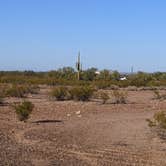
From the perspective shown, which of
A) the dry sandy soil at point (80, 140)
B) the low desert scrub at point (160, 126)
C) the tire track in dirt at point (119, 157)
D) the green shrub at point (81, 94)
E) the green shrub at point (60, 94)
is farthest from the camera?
the green shrub at point (60, 94)

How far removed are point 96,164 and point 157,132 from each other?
26.4ft

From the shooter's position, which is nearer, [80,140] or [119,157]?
[119,157]

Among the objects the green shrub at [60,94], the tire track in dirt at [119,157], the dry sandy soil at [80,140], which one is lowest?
the tire track in dirt at [119,157]

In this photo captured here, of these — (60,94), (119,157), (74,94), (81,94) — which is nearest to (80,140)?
(119,157)

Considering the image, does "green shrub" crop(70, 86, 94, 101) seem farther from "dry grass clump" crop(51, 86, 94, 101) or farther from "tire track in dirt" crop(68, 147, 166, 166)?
"tire track in dirt" crop(68, 147, 166, 166)

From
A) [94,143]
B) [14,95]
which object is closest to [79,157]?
[94,143]

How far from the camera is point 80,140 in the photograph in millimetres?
21562

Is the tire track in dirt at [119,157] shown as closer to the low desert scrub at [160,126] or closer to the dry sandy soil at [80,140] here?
the dry sandy soil at [80,140]

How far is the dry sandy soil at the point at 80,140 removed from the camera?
663 inches

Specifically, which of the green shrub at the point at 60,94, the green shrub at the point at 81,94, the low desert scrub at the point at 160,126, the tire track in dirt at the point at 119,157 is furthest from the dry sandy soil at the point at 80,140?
the green shrub at the point at 60,94

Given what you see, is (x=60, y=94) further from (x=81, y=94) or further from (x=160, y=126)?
(x=160, y=126)

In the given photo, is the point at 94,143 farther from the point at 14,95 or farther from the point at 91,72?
the point at 91,72

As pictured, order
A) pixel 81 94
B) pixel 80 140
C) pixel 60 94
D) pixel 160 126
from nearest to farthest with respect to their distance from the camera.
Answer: pixel 80 140 < pixel 160 126 < pixel 81 94 < pixel 60 94

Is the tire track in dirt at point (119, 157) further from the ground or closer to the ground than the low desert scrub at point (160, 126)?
closer to the ground
